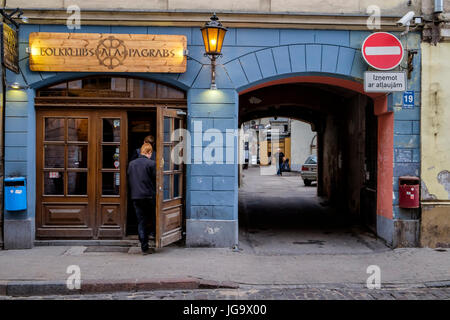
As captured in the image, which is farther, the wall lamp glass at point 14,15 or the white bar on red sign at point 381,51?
the white bar on red sign at point 381,51

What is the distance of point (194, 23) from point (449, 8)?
16.2 feet

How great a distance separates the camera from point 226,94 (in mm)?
7785

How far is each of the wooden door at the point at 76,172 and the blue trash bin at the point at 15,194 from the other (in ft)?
1.25

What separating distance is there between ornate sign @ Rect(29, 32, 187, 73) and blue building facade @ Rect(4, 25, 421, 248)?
171mm

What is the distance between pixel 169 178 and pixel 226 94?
1.94m

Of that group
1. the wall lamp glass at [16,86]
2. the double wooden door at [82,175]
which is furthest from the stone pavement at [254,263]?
the wall lamp glass at [16,86]

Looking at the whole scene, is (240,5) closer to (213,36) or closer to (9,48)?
(213,36)

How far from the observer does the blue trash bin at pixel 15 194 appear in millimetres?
7445

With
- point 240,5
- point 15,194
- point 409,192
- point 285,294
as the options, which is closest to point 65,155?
point 15,194

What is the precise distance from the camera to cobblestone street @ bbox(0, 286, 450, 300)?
5355 millimetres

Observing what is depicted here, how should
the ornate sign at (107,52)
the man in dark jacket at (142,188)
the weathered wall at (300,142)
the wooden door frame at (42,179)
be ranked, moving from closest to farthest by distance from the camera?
the man in dark jacket at (142,188)
the ornate sign at (107,52)
the wooden door frame at (42,179)
the weathered wall at (300,142)

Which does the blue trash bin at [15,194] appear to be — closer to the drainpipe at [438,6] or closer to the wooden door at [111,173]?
the wooden door at [111,173]
